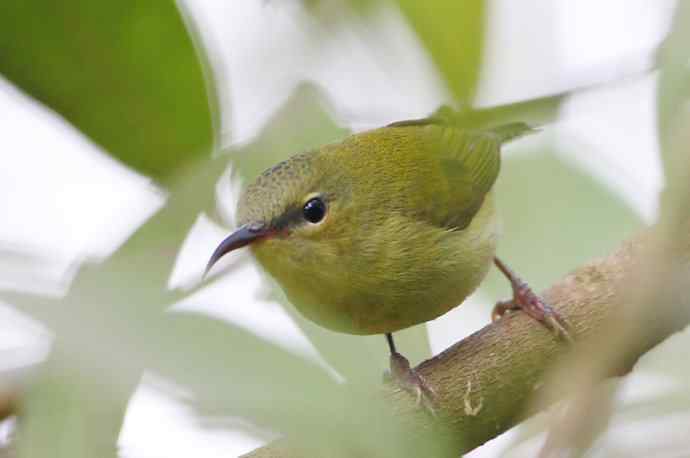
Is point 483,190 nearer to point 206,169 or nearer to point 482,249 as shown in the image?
point 482,249

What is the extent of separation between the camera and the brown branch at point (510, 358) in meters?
2.22

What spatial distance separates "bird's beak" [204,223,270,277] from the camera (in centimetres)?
227

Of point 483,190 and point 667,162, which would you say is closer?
point 667,162

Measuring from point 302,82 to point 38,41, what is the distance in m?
0.41

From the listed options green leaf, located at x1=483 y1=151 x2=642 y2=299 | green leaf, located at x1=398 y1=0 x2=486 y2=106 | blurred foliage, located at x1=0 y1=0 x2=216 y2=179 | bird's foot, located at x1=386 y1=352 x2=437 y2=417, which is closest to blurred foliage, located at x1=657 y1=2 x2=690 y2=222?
green leaf, located at x1=398 y1=0 x2=486 y2=106

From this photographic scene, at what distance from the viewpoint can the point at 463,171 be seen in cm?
371

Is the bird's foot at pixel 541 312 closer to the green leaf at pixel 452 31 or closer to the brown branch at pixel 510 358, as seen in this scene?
the brown branch at pixel 510 358

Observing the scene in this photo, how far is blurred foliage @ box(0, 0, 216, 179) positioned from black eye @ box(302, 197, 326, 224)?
1733 mm

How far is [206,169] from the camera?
1.26 metres

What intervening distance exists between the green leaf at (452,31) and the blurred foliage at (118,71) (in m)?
0.30

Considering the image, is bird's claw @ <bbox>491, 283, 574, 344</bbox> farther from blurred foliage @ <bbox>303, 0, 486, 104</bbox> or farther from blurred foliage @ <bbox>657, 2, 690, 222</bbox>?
blurred foliage @ <bbox>657, 2, 690, 222</bbox>

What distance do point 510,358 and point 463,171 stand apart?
48.9 inches

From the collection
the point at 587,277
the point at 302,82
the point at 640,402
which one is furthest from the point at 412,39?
the point at 587,277

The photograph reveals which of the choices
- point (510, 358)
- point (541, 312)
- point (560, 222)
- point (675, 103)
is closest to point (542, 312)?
point (541, 312)
